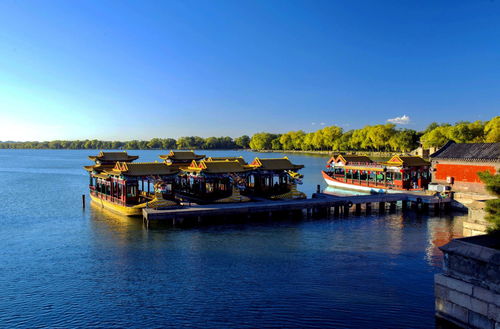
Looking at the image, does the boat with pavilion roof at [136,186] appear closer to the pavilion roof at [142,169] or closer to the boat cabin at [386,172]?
the pavilion roof at [142,169]

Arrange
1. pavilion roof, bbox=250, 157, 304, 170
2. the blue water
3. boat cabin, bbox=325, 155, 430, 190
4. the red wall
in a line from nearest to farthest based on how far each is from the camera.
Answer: the blue water, the red wall, pavilion roof, bbox=250, 157, 304, 170, boat cabin, bbox=325, 155, 430, 190

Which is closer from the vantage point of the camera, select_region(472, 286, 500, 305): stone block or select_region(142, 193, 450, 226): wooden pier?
select_region(472, 286, 500, 305): stone block

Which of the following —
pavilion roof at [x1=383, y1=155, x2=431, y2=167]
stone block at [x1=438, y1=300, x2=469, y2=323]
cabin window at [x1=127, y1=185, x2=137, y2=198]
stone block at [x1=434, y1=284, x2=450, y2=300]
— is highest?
pavilion roof at [x1=383, y1=155, x2=431, y2=167]

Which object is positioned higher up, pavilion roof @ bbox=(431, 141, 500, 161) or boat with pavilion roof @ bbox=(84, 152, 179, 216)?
pavilion roof @ bbox=(431, 141, 500, 161)

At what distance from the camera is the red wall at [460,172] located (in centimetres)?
4491

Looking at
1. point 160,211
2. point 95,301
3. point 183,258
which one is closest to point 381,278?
point 183,258

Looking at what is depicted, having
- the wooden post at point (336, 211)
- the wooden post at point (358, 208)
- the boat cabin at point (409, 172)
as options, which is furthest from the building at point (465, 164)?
the wooden post at point (336, 211)

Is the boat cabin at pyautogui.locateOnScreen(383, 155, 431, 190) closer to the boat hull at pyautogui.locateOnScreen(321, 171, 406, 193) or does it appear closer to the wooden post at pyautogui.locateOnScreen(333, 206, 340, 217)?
the boat hull at pyautogui.locateOnScreen(321, 171, 406, 193)

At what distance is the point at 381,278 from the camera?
22156mm

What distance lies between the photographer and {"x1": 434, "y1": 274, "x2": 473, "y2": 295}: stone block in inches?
591

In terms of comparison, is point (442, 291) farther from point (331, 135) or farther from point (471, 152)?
point (331, 135)

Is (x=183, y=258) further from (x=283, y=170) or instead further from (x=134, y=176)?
(x=283, y=170)

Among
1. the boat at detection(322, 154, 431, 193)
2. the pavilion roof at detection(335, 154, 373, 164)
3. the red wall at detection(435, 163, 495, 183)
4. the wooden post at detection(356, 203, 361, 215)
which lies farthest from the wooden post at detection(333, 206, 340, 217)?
the pavilion roof at detection(335, 154, 373, 164)

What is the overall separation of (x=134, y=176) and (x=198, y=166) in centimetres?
717
